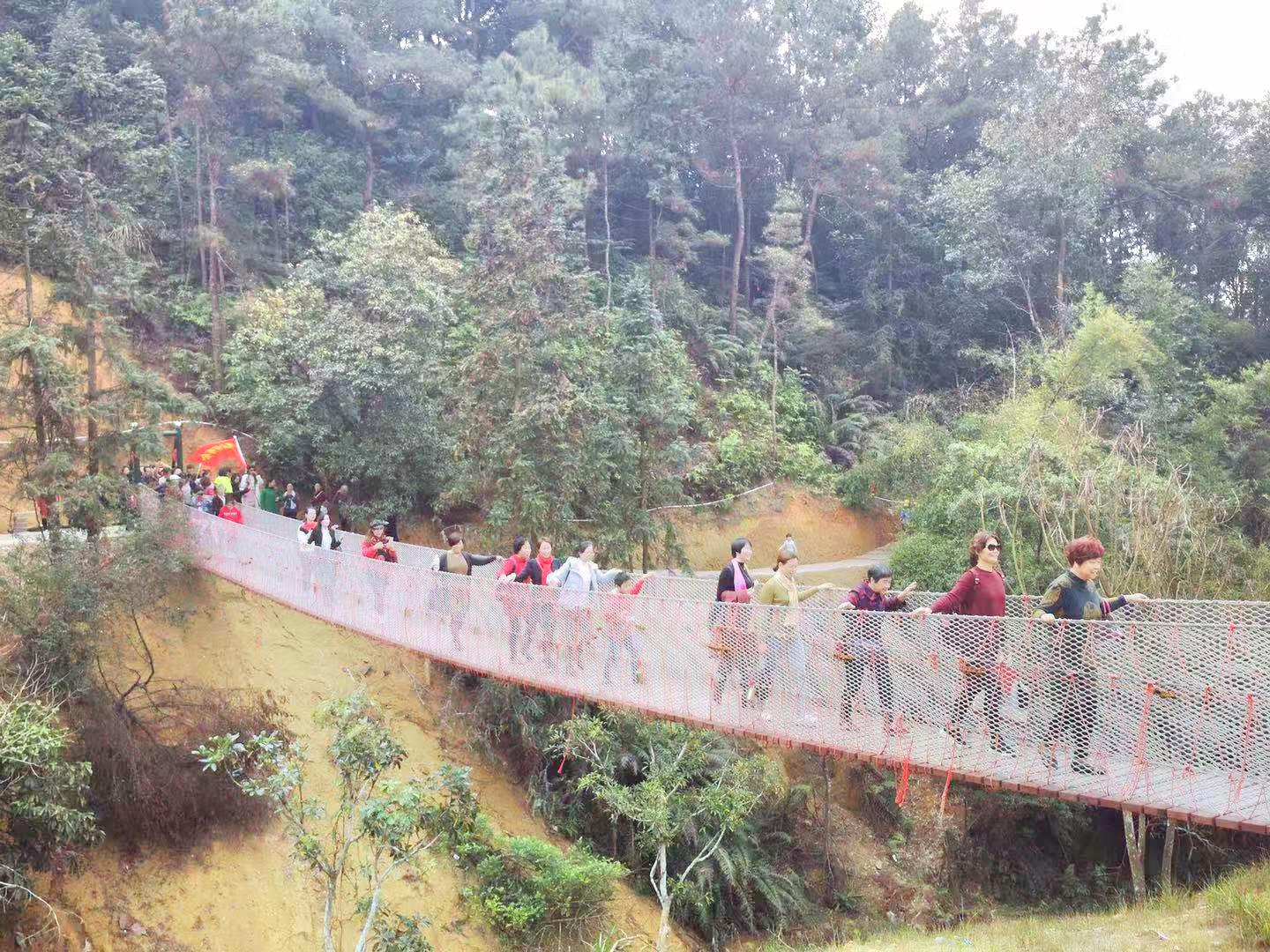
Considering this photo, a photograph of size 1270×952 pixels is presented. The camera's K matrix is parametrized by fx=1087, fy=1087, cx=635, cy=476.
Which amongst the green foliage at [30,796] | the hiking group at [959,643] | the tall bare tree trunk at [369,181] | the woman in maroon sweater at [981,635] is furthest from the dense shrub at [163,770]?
the tall bare tree trunk at [369,181]

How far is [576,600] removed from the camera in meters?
7.75

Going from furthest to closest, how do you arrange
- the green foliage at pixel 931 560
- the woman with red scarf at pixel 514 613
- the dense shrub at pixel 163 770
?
the green foliage at pixel 931 560, the dense shrub at pixel 163 770, the woman with red scarf at pixel 514 613

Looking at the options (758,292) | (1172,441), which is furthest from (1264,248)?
(758,292)

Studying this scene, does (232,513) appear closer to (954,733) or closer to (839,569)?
(954,733)

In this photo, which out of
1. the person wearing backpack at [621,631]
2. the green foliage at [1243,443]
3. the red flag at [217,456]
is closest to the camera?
the person wearing backpack at [621,631]

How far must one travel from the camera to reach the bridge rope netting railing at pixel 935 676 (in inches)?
207

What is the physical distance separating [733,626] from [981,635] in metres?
1.70

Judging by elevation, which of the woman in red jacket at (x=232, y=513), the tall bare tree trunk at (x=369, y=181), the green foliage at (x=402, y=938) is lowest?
the green foliage at (x=402, y=938)

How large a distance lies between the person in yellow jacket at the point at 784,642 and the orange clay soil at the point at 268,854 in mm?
3500

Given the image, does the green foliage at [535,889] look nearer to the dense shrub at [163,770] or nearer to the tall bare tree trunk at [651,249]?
the dense shrub at [163,770]

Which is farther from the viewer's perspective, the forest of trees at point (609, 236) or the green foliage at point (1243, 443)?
the green foliage at point (1243, 443)

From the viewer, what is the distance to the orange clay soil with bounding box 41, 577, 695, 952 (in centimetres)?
969

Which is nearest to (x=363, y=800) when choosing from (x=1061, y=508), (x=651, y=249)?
(x=1061, y=508)

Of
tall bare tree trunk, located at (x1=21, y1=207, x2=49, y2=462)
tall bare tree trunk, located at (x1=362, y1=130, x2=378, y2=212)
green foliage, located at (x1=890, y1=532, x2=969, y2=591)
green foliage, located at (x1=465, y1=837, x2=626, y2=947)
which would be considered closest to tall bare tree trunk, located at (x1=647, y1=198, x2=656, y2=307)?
tall bare tree trunk, located at (x1=362, y1=130, x2=378, y2=212)
